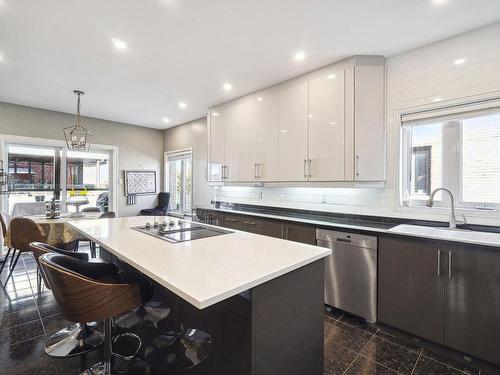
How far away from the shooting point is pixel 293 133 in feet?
10.5

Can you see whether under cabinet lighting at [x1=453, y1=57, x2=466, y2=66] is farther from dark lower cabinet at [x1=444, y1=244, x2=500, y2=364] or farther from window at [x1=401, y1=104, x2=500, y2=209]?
dark lower cabinet at [x1=444, y1=244, x2=500, y2=364]

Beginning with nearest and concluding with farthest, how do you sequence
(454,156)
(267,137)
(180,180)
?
(454,156)
(267,137)
(180,180)

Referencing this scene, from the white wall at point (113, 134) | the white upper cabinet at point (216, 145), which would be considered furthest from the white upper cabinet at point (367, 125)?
the white wall at point (113, 134)

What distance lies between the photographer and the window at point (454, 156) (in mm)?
2266

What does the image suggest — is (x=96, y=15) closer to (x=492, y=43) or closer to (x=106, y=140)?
(x=492, y=43)

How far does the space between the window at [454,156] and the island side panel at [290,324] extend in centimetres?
181

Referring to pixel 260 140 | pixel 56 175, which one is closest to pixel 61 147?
pixel 56 175

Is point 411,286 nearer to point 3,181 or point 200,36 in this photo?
point 200,36

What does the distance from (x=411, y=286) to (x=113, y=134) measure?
5.79m

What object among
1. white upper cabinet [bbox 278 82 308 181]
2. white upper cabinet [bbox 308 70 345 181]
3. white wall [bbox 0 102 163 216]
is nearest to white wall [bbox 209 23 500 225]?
white upper cabinet [bbox 308 70 345 181]

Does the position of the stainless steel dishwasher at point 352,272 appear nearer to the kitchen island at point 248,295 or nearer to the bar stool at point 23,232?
the kitchen island at point 248,295

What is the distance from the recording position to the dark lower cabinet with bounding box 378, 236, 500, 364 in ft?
5.88

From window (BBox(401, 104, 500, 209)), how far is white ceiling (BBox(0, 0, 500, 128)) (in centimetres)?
77

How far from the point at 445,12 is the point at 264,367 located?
2.84m
